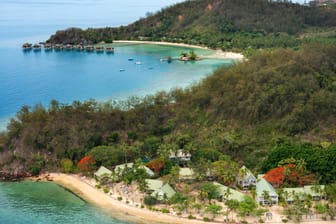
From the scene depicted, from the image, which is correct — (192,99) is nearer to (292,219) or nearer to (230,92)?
(230,92)

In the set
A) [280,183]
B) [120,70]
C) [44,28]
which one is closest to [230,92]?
[280,183]

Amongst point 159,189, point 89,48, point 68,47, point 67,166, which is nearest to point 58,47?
point 68,47

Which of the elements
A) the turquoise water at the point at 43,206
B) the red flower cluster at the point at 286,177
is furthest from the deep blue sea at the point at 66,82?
the red flower cluster at the point at 286,177

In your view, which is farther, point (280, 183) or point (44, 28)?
point (44, 28)

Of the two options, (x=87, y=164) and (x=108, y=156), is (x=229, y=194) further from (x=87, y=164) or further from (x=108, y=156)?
(x=87, y=164)

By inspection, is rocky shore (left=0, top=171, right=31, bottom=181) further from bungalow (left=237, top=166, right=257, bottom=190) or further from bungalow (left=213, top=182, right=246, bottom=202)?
bungalow (left=237, top=166, right=257, bottom=190)

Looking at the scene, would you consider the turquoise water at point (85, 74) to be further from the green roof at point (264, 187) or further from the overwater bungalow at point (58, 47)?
the green roof at point (264, 187)

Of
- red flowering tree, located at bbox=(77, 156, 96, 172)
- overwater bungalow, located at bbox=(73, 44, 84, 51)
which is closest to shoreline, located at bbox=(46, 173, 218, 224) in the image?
red flowering tree, located at bbox=(77, 156, 96, 172)
